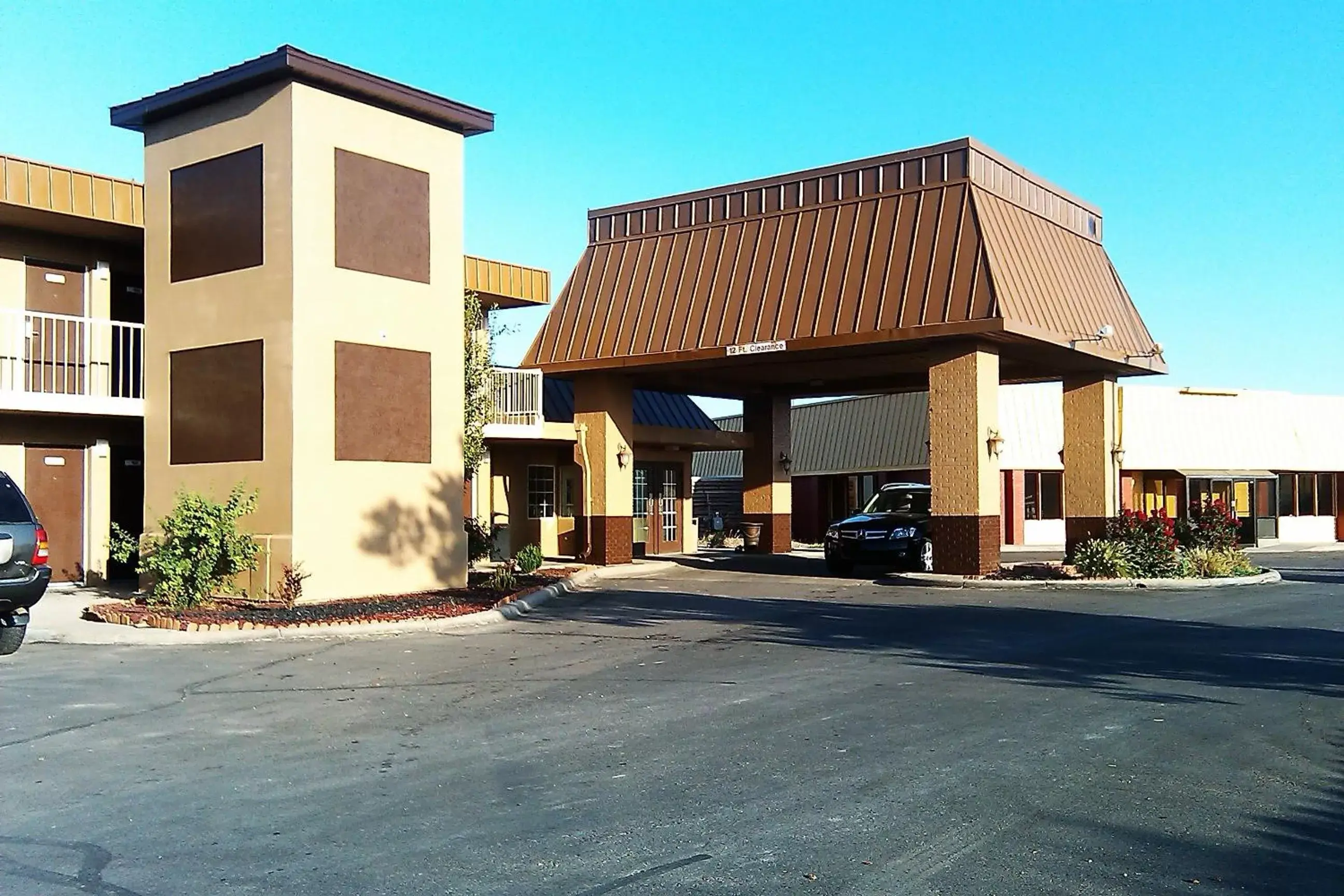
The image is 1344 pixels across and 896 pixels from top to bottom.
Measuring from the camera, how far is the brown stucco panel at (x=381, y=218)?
18.3 metres

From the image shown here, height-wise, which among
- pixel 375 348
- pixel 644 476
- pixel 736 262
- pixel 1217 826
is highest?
pixel 736 262

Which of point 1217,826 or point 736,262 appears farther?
point 736,262

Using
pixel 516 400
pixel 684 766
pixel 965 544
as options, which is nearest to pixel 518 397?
pixel 516 400

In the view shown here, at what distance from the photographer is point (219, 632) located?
1474 centimetres

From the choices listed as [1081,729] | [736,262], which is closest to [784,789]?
[1081,729]

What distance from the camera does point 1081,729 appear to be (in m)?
8.62

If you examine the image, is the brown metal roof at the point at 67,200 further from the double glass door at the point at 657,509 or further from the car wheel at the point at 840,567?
the double glass door at the point at 657,509

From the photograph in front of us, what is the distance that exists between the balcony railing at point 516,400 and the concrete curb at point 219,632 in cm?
822

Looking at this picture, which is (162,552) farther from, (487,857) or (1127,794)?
(1127,794)

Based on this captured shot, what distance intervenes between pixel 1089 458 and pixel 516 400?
1242cm

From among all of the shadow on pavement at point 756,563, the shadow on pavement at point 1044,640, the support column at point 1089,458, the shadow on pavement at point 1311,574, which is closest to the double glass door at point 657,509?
the shadow on pavement at point 756,563

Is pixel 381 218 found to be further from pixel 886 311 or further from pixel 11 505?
pixel 886 311

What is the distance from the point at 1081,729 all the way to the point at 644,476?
76.8 ft

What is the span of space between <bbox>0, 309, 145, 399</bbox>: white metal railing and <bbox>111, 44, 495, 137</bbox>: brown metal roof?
3.38 m
